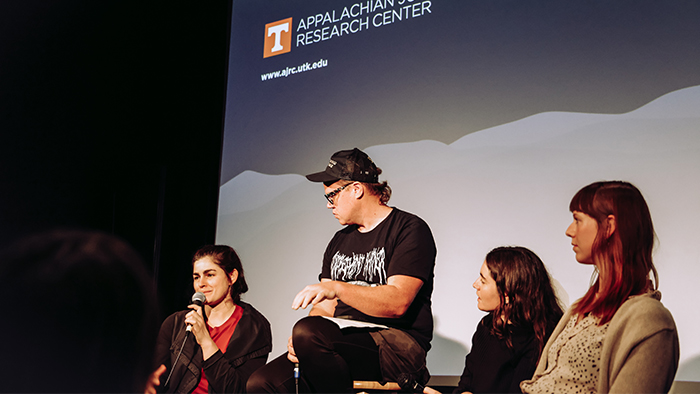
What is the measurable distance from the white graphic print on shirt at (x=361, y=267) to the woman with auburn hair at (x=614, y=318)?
677 millimetres

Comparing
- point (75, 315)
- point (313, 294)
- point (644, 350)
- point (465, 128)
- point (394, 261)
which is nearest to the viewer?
point (644, 350)

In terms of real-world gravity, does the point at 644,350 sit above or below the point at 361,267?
below

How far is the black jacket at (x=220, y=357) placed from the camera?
87.4 inches

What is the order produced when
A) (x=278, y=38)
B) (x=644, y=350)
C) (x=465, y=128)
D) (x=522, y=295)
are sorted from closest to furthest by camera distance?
1. (x=644, y=350)
2. (x=522, y=295)
3. (x=465, y=128)
4. (x=278, y=38)

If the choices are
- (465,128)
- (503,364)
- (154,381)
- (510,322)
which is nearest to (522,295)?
(510,322)

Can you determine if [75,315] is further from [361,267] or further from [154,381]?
[361,267]

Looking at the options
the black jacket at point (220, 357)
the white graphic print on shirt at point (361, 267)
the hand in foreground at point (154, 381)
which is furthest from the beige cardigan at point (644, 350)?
the hand in foreground at point (154, 381)

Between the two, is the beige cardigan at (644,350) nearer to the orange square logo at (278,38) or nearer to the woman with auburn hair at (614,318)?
the woman with auburn hair at (614,318)

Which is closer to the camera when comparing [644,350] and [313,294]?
[644,350]

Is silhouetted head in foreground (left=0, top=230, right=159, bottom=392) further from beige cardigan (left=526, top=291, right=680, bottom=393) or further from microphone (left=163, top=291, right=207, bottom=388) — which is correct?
beige cardigan (left=526, top=291, right=680, bottom=393)

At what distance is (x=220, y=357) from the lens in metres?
2.25

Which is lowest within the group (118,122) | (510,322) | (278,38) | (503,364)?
(503,364)

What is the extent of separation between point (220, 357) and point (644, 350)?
1615 mm

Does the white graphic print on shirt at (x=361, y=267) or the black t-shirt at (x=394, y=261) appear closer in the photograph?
the black t-shirt at (x=394, y=261)
